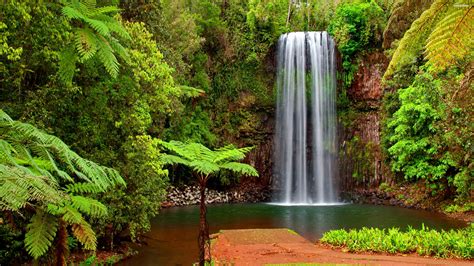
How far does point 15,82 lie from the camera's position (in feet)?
26.7

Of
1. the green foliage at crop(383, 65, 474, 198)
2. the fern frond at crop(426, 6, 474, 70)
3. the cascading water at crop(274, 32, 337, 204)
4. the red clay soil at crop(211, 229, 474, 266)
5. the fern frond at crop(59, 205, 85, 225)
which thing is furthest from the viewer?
the cascading water at crop(274, 32, 337, 204)

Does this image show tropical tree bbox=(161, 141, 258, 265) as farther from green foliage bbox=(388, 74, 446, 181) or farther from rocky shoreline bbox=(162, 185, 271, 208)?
rocky shoreline bbox=(162, 185, 271, 208)

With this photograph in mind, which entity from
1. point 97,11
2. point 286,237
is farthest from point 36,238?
point 286,237

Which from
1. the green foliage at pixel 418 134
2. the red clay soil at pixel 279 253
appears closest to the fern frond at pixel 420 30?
the red clay soil at pixel 279 253

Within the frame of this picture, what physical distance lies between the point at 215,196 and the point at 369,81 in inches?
424

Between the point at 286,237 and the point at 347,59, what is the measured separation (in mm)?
16325

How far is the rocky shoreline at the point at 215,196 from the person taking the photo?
21781 millimetres

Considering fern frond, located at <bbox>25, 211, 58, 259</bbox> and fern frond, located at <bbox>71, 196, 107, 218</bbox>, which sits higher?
fern frond, located at <bbox>71, 196, 107, 218</bbox>

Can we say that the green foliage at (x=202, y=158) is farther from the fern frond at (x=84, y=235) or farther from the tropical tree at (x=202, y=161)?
the fern frond at (x=84, y=235)

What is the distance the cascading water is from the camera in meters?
24.4

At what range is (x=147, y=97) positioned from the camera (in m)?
10.5

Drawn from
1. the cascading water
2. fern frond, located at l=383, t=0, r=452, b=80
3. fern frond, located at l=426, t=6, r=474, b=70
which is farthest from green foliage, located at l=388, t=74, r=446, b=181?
fern frond, located at l=426, t=6, r=474, b=70

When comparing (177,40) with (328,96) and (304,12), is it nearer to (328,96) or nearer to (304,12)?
(328,96)

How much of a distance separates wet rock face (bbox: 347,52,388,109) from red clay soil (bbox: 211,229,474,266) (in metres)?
15.2
